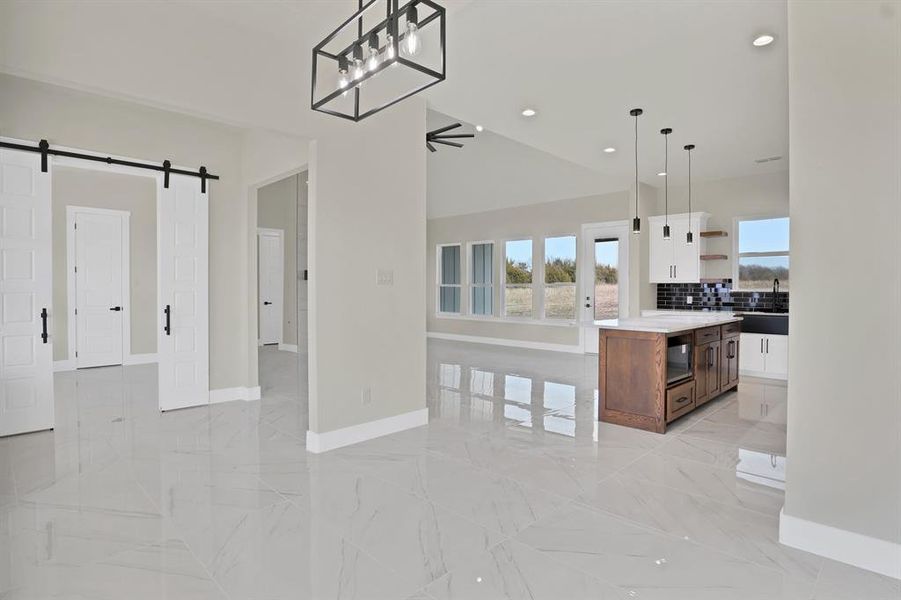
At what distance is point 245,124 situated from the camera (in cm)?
338

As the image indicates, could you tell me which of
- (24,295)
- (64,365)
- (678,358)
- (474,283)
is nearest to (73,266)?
(64,365)

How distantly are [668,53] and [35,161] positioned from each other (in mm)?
5271

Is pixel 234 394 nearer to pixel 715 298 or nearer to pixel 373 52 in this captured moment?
pixel 373 52

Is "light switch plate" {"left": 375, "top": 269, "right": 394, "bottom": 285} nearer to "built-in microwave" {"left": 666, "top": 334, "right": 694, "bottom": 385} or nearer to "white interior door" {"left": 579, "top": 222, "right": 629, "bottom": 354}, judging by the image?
"built-in microwave" {"left": 666, "top": 334, "right": 694, "bottom": 385}

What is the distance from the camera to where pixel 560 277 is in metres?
9.29

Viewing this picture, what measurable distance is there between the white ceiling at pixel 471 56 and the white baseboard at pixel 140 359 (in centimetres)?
598

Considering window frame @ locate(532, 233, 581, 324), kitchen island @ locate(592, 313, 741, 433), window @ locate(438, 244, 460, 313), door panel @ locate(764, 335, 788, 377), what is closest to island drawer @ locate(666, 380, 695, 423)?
kitchen island @ locate(592, 313, 741, 433)

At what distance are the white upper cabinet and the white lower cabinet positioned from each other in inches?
47.0

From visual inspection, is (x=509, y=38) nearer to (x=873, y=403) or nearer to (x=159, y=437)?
(x=873, y=403)

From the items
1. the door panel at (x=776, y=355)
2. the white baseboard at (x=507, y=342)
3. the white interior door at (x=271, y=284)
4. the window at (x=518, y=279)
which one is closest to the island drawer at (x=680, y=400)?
the door panel at (x=776, y=355)

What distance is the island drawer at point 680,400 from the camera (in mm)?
4220

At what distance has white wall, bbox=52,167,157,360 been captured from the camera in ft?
22.6

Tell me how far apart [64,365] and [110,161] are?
4110 millimetres

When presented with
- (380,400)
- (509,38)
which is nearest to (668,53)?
(509,38)
